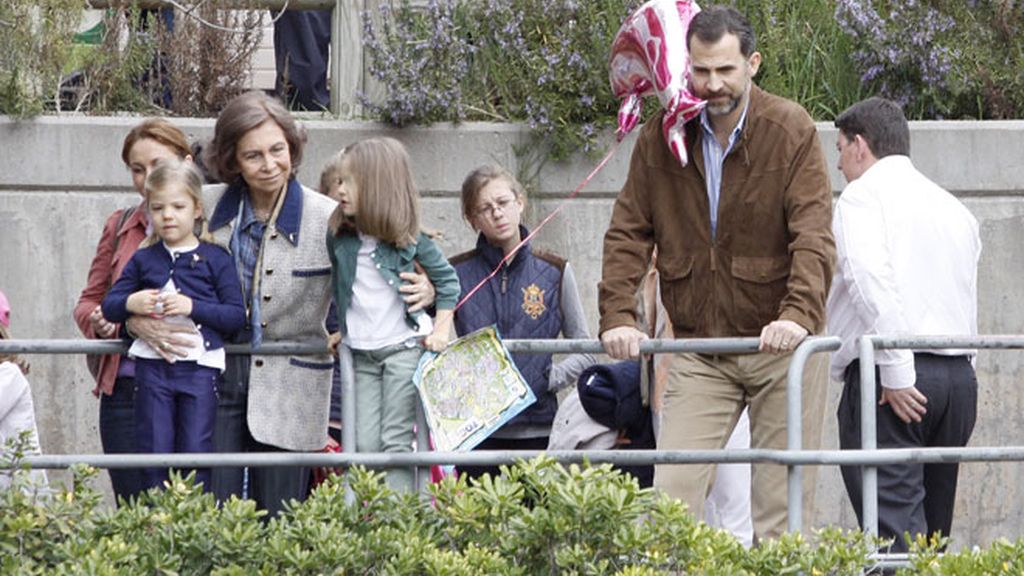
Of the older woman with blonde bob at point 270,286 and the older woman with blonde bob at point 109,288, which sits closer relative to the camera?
the older woman with blonde bob at point 270,286

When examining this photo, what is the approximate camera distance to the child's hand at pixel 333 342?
6609 millimetres

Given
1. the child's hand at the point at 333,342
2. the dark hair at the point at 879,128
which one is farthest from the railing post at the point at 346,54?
the child's hand at the point at 333,342

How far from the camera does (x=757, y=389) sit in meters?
6.73

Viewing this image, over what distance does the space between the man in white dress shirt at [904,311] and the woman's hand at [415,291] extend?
1.50 meters

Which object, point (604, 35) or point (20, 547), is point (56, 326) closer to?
point (604, 35)

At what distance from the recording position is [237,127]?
6926 mm

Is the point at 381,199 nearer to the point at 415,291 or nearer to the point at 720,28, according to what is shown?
the point at 415,291

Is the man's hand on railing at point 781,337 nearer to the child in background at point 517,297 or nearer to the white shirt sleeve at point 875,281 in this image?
the white shirt sleeve at point 875,281

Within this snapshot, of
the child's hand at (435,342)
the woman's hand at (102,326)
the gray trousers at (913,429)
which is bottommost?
the gray trousers at (913,429)

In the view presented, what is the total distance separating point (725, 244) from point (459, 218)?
2796mm

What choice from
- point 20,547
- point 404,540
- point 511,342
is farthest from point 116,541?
point 511,342

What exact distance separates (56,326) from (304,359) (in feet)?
8.51

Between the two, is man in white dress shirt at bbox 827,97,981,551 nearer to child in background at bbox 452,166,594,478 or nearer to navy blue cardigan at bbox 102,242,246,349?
child in background at bbox 452,166,594,478

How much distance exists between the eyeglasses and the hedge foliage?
234 centimetres
